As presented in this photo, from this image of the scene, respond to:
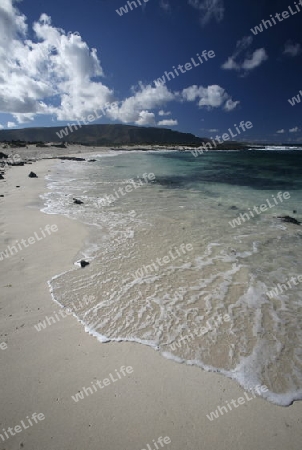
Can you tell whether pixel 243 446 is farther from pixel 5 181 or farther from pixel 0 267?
pixel 5 181

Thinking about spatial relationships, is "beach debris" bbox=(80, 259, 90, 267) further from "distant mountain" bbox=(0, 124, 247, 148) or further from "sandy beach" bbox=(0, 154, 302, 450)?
"distant mountain" bbox=(0, 124, 247, 148)

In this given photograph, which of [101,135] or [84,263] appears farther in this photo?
[101,135]

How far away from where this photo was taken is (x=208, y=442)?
277cm

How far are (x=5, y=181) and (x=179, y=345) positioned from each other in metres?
17.2

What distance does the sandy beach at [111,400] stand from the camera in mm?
2807

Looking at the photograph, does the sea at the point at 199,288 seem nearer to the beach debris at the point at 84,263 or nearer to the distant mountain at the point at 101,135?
the beach debris at the point at 84,263

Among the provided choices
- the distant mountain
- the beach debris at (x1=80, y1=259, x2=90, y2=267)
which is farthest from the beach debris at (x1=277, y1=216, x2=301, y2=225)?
the distant mountain

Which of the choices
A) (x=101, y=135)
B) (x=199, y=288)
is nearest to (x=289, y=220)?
(x=199, y=288)

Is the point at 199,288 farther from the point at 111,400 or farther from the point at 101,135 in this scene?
the point at 101,135

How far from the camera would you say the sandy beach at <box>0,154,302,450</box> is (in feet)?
9.21

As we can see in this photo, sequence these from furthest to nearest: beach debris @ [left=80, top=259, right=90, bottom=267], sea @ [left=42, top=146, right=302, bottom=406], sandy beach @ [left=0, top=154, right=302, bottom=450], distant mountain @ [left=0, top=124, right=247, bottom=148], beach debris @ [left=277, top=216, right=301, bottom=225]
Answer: distant mountain @ [left=0, top=124, right=247, bottom=148] < beach debris @ [left=277, top=216, right=301, bottom=225] < beach debris @ [left=80, top=259, right=90, bottom=267] < sea @ [left=42, top=146, right=302, bottom=406] < sandy beach @ [left=0, top=154, right=302, bottom=450]

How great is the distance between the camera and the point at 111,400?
321 cm

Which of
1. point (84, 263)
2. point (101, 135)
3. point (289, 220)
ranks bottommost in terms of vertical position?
point (289, 220)

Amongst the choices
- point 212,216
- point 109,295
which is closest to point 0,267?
point 109,295
